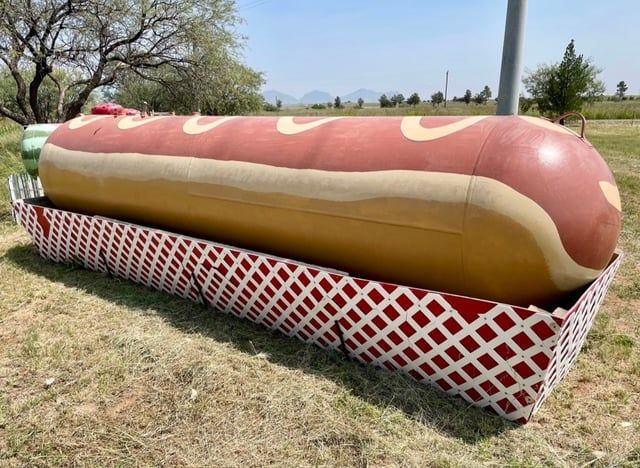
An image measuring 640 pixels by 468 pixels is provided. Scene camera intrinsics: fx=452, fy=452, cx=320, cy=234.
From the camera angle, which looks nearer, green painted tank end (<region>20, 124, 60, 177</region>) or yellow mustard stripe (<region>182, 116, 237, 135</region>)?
yellow mustard stripe (<region>182, 116, 237, 135</region>)

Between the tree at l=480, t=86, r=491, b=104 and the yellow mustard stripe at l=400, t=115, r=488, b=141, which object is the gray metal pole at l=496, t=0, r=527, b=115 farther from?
the tree at l=480, t=86, r=491, b=104

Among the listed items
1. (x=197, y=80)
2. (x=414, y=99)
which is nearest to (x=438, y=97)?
(x=414, y=99)

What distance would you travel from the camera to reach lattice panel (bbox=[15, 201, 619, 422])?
269 centimetres

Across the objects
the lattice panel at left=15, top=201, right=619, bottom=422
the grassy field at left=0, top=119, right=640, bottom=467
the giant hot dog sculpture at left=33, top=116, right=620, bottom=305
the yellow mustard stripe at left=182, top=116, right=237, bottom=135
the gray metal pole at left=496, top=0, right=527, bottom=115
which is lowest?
the grassy field at left=0, top=119, right=640, bottom=467

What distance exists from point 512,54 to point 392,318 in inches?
87.9

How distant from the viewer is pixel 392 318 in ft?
10.3

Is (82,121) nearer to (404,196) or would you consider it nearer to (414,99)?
(404,196)

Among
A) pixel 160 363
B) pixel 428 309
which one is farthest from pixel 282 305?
pixel 428 309

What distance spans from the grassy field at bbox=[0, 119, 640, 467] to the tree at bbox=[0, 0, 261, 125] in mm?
11634

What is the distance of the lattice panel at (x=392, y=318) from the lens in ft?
8.83

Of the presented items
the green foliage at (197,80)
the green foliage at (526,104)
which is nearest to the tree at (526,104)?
the green foliage at (526,104)

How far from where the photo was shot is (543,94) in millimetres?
32406

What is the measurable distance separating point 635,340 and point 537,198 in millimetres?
2076

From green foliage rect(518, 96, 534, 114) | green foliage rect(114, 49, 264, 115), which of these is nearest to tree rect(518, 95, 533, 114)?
green foliage rect(518, 96, 534, 114)
